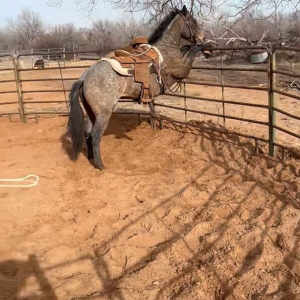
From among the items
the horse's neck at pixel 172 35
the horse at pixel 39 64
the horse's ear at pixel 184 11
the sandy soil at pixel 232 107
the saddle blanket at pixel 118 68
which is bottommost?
the sandy soil at pixel 232 107

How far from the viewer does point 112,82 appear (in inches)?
209

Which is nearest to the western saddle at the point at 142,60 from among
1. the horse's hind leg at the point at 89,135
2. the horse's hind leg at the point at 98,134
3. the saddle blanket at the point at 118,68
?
the saddle blanket at the point at 118,68

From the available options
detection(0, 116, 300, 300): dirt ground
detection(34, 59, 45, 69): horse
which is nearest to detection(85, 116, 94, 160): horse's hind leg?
detection(0, 116, 300, 300): dirt ground

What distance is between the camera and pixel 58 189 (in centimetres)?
468

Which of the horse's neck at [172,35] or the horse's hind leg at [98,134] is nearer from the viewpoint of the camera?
the horse's hind leg at [98,134]

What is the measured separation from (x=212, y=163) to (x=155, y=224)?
1.80m

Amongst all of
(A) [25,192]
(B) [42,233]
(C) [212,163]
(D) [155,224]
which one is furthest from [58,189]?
(C) [212,163]

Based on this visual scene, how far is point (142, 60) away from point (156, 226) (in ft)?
8.99

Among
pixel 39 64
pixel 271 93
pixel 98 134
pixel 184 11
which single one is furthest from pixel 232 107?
pixel 39 64

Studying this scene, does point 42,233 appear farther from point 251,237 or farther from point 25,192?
point 251,237

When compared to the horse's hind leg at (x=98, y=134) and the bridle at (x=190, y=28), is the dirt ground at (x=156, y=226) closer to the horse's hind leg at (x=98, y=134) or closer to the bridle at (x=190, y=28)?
the horse's hind leg at (x=98, y=134)

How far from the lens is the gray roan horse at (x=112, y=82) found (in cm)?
526

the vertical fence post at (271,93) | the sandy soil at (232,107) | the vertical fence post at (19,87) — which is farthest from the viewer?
the vertical fence post at (19,87)

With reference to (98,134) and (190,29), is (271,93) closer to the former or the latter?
(190,29)
